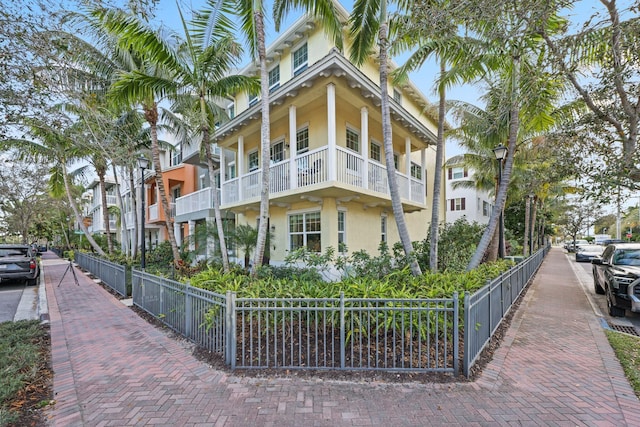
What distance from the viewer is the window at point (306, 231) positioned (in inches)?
432

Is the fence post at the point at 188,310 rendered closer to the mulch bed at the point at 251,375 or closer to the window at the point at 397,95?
the mulch bed at the point at 251,375

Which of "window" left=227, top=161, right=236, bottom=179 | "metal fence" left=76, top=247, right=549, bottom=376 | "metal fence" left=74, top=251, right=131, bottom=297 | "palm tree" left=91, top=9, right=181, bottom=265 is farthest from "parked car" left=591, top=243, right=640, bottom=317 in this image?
"window" left=227, top=161, right=236, bottom=179

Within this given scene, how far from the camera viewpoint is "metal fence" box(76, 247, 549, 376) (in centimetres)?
414

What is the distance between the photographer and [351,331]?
4.25 meters

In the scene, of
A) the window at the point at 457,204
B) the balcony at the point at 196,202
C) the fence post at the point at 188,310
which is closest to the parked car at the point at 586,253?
the window at the point at 457,204

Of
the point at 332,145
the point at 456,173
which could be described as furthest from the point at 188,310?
the point at 456,173

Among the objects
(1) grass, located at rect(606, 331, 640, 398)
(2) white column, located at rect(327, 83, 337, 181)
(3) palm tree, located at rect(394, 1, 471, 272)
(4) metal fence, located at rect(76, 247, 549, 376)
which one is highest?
(3) palm tree, located at rect(394, 1, 471, 272)

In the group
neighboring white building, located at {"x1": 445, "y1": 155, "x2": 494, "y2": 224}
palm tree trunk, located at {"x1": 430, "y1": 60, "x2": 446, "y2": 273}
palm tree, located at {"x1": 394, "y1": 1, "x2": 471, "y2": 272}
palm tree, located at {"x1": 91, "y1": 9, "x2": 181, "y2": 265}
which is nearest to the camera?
palm tree, located at {"x1": 394, "y1": 1, "x2": 471, "y2": 272}

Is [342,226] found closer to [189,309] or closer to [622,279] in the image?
[189,309]

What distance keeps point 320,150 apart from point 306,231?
3.57 meters

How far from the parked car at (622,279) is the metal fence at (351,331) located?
4034 mm

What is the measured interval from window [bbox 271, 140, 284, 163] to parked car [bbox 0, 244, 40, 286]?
11.4 metres

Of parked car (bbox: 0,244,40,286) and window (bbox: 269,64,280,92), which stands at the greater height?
window (bbox: 269,64,280,92)

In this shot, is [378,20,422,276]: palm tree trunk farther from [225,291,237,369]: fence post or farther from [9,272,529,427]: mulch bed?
[225,291,237,369]: fence post
